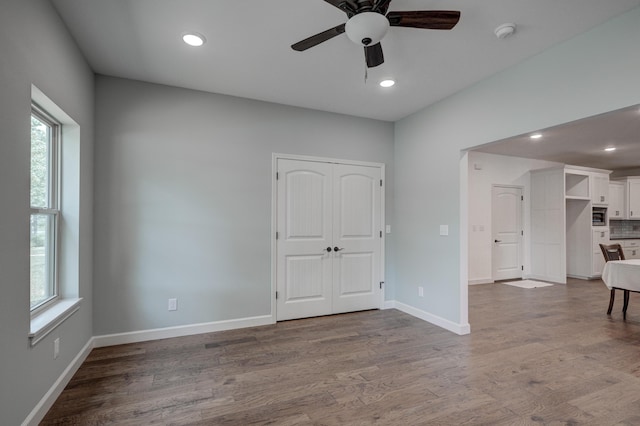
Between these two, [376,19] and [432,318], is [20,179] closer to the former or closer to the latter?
[376,19]

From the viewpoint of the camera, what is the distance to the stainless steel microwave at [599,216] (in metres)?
7.06

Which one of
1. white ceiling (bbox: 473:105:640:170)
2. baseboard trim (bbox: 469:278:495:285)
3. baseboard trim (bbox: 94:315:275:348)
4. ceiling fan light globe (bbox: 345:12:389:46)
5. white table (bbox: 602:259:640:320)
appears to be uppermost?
white ceiling (bbox: 473:105:640:170)

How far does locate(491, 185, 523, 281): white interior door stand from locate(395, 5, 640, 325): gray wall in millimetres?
→ 3406

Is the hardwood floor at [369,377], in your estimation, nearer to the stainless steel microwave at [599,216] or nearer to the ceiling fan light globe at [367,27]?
the ceiling fan light globe at [367,27]

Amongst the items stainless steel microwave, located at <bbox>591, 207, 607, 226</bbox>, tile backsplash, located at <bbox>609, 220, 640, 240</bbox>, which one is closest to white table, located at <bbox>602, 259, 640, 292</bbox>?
stainless steel microwave, located at <bbox>591, 207, 607, 226</bbox>

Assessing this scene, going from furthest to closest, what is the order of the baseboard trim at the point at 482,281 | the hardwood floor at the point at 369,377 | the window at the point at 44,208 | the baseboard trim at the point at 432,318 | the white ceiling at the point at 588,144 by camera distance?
the baseboard trim at the point at 482,281 → the white ceiling at the point at 588,144 → the baseboard trim at the point at 432,318 → the window at the point at 44,208 → the hardwood floor at the point at 369,377

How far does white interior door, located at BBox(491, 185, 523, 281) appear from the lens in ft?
22.2

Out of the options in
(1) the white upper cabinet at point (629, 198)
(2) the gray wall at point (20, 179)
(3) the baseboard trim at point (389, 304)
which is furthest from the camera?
(1) the white upper cabinet at point (629, 198)

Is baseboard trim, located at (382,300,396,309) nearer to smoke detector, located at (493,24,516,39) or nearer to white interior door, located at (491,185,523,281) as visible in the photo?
white interior door, located at (491,185,523,281)

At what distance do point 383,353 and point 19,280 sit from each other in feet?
9.43

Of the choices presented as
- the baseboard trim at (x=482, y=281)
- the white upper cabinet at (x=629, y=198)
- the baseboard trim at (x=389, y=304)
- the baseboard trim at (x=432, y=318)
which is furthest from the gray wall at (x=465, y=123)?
the white upper cabinet at (x=629, y=198)

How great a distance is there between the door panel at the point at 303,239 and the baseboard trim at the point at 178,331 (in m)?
0.35

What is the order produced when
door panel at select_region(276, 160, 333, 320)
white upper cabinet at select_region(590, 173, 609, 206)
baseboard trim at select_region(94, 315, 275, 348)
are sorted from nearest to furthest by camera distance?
baseboard trim at select_region(94, 315, 275, 348) < door panel at select_region(276, 160, 333, 320) < white upper cabinet at select_region(590, 173, 609, 206)

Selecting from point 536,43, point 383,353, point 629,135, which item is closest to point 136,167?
point 383,353
